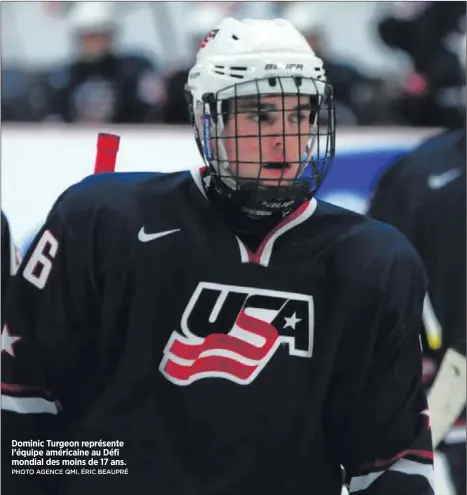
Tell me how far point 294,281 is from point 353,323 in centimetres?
12

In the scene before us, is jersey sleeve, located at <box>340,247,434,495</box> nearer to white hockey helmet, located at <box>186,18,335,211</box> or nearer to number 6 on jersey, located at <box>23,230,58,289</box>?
white hockey helmet, located at <box>186,18,335,211</box>

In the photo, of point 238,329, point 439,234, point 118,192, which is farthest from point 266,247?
point 439,234

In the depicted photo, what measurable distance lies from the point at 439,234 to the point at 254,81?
0.52 metres

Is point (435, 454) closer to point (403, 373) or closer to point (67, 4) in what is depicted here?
point (403, 373)

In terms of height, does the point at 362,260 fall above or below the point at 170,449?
above

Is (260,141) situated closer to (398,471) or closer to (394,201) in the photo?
(394,201)

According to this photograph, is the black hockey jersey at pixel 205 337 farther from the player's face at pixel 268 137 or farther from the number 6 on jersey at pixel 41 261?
the player's face at pixel 268 137

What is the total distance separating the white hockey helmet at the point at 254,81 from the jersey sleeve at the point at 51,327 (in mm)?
260

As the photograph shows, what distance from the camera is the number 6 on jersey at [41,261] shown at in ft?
4.50

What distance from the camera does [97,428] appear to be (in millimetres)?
1402

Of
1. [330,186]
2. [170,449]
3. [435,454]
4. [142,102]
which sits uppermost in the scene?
[142,102]

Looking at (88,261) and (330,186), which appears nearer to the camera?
(88,261)

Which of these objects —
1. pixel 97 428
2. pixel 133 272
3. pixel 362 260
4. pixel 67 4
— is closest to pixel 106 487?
pixel 97 428

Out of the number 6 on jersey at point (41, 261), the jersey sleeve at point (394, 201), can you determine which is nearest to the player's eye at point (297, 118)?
the jersey sleeve at point (394, 201)
